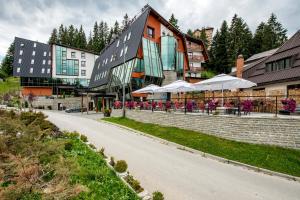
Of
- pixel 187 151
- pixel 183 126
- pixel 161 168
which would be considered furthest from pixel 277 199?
pixel 183 126

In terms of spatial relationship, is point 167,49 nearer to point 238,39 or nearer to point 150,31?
point 150,31

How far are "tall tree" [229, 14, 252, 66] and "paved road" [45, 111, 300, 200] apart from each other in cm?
5261

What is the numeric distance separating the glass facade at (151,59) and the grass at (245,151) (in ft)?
73.9

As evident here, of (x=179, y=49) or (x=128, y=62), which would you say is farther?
(x=179, y=49)

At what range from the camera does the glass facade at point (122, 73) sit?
3744 centimetres

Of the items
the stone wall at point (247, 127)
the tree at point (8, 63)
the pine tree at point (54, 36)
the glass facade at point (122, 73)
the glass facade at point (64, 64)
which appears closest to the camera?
the stone wall at point (247, 127)

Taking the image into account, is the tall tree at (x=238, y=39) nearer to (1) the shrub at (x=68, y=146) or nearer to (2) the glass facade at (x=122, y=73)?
(2) the glass facade at (x=122, y=73)

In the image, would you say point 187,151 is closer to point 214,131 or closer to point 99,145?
point 214,131

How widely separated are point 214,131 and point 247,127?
2.38 m

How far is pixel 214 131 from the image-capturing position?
15.8 m

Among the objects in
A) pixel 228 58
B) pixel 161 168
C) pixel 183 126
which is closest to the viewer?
pixel 161 168

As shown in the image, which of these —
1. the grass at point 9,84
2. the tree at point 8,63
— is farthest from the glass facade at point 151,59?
the tree at point 8,63

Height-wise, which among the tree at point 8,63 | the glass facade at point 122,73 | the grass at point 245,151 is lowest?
the grass at point 245,151

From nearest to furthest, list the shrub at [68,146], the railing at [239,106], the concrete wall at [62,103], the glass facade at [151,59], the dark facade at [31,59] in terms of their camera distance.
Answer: the shrub at [68,146], the railing at [239,106], the glass facade at [151,59], the concrete wall at [62,103], the dark facade at [31,59]
